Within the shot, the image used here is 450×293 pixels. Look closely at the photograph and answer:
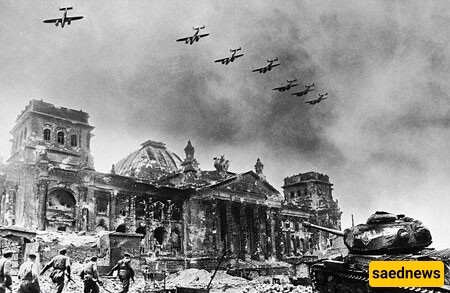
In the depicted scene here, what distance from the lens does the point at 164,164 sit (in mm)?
58375

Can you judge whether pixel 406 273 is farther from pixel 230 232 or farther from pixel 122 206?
pixel 230 232

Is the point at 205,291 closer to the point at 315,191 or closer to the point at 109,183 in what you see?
the point at 109,183

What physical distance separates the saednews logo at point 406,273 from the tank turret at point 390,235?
1221 millimetres

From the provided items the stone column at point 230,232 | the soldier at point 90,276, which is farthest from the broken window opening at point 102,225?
the soldier at point 90,276

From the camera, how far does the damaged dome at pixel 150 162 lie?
55.7 m

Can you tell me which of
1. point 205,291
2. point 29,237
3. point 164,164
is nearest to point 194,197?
point 164,164

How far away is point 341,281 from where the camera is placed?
14.7 meters

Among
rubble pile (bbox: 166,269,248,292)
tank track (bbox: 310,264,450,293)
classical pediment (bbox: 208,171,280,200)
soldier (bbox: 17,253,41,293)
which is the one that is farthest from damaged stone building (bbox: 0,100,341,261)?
soldier (bbox: 17,253,41,293)

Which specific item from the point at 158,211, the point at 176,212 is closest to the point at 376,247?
the point at 158,211

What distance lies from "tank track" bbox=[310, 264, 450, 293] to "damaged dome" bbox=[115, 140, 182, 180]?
4051cm

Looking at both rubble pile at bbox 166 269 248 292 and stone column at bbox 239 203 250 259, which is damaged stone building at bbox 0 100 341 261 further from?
rubble pile at bbox 166 269 248 292

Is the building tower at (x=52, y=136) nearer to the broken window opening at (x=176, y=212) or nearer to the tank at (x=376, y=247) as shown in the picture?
the broken window opening at (x=176, y=212)

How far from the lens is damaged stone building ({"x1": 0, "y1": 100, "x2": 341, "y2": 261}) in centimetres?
3731

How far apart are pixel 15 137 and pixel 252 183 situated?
24.3 m
